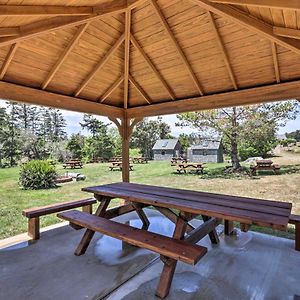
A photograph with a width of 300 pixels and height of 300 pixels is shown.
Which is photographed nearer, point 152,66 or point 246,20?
point 246,20

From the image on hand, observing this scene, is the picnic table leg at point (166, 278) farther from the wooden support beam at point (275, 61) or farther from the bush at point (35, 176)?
the bush at point (35, 176)


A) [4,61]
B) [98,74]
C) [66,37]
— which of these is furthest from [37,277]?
[98,74]

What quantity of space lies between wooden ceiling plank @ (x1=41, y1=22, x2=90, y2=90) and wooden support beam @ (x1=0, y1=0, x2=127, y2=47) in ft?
1.35

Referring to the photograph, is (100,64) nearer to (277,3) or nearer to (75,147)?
(277,3)

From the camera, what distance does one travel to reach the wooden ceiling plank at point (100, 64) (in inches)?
152

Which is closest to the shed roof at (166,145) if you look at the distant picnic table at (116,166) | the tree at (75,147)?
the tree at (75,147)

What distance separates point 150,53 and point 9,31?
2.20 meters

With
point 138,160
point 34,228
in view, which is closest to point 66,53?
point 34,228

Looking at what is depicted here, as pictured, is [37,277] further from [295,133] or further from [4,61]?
[295,133]

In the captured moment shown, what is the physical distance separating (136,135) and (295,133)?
54.5ft

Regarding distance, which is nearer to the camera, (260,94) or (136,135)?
(260,94)

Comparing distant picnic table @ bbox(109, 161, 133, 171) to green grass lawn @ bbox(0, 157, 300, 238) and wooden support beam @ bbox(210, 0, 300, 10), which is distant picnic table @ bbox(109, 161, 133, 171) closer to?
green grass lawn @ bbox(0, 157, 300, 238)

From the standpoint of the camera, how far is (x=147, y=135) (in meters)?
29.0

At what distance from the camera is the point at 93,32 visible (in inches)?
139
